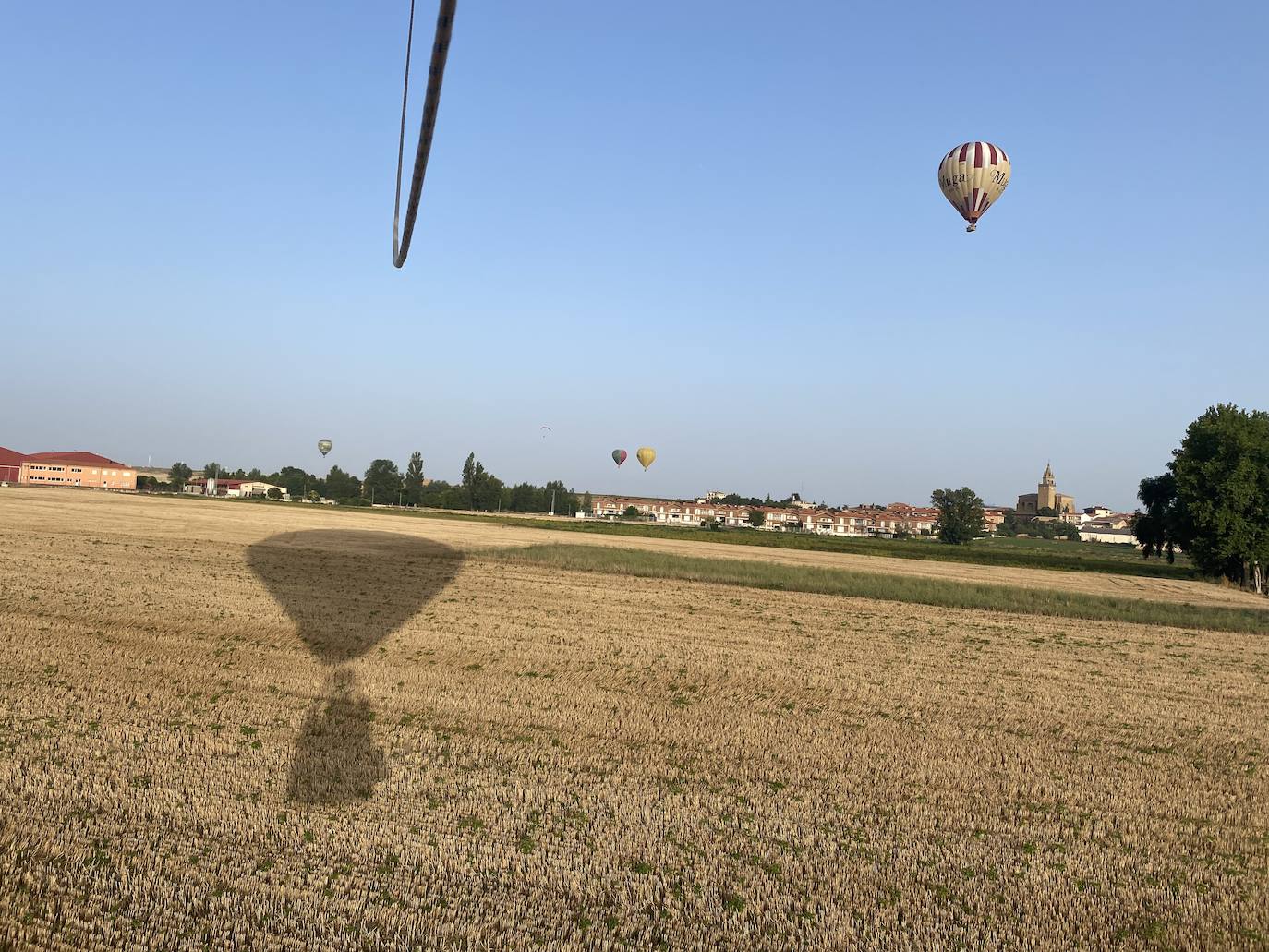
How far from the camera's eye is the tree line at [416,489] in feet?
538

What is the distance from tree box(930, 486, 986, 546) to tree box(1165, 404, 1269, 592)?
211ft

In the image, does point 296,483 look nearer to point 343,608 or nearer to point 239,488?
point 239,488

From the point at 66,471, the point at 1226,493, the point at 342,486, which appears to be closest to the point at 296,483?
the point at 342,486

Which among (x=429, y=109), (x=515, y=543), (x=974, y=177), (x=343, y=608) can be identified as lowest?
(x=343, y=608)

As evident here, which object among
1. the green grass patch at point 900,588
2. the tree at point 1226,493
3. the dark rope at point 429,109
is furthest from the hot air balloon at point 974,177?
the tree at point 1226,493

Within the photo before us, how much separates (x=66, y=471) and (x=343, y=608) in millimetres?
163576

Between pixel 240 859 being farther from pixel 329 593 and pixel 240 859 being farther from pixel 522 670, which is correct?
pixel 329 593

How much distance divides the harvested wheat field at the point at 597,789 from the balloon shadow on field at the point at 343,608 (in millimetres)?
94

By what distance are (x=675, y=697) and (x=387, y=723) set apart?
439 cm

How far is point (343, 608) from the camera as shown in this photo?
19875 mm

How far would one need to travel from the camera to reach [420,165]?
4137mm

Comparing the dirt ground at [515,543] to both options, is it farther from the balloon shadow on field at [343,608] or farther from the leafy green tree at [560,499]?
the leafy green tree at [560,499]

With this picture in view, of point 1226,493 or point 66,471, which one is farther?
point 66,471

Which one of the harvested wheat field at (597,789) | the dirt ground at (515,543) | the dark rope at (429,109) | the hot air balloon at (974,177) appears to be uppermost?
the hot air balloon at (974,177)
